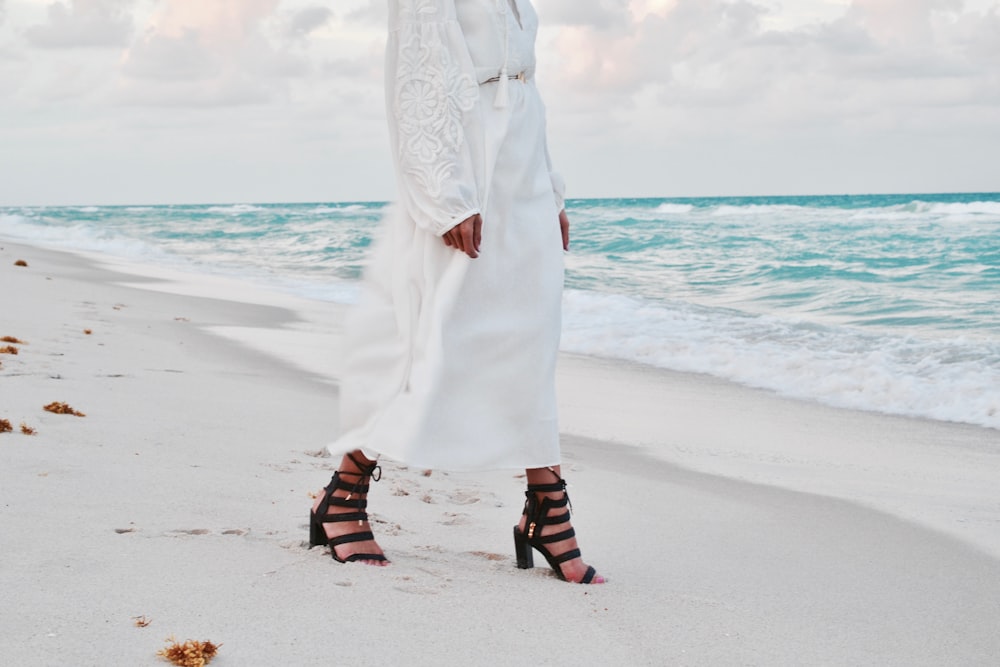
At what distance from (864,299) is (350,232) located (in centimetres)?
2014

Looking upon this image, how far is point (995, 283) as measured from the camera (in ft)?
46.4

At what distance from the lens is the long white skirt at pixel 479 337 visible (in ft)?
8.17

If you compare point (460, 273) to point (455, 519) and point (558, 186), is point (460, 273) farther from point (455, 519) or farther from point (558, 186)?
point (455, 519)

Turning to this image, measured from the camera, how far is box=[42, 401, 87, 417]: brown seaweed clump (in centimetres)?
380

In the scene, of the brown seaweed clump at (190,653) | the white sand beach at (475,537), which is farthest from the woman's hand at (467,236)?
the brown seaweed clump at (190,653)

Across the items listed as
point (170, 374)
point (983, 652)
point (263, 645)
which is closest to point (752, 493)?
point (983, 652)

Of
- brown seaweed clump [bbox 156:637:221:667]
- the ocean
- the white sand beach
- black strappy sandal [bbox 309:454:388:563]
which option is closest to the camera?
brown seaweed clump [bbox 156:637:221:667]

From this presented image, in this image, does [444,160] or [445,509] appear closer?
[444,160]

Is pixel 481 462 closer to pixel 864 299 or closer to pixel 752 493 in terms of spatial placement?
pixel 752 493

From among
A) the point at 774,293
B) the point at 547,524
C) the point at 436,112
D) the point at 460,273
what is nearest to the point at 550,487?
the point at 547,524

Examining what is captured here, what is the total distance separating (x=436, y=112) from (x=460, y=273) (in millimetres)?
387

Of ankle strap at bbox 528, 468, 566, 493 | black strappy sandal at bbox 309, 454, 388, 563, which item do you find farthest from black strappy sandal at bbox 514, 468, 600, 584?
black strappy sandal at bbox 309, 454, 388, 563

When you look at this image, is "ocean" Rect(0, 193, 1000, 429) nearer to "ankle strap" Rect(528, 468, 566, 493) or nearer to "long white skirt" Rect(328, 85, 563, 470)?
"ankle strap" Rect(528, 468, 566, 493)

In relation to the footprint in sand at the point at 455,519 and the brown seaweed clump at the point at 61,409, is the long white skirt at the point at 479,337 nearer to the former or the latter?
the footprint in sand at the point at 455,519
